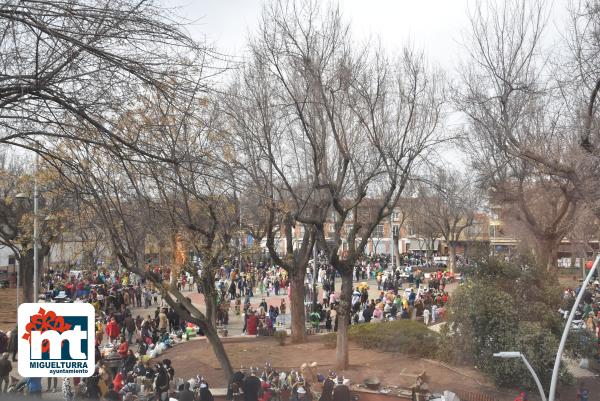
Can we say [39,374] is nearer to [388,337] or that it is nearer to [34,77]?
[34,77]

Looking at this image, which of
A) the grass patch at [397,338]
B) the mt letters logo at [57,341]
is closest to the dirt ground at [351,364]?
the grass patch at [397,338]

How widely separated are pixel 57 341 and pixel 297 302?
13099mm

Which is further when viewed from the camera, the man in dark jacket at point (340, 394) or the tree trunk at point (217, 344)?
the tree trunk at point (217, 344)

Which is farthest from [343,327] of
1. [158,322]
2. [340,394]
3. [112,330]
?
[158,322]

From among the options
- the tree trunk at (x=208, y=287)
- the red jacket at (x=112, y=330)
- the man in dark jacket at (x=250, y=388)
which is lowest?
the man in dark jacket at (x=250, y=388)

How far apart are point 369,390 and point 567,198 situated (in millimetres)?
9663

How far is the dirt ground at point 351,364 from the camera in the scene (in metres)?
15.0

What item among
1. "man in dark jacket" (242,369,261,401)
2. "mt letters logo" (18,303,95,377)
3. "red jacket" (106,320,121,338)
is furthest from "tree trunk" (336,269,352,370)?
"mt letters logo" (18,303,95,377)

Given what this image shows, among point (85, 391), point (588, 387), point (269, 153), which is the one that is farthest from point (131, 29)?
point (588, 387)

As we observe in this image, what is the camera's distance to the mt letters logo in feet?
19.5

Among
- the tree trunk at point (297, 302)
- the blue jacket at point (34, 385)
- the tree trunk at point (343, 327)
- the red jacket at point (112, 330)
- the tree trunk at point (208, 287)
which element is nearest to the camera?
the blue jacket at point (34, 385)

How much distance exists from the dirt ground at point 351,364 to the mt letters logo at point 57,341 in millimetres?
9081

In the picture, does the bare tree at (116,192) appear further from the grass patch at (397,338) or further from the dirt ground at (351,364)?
the grass patch at (397,338)

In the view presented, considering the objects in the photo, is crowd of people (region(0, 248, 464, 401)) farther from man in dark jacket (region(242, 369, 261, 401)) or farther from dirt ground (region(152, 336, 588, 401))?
dirt ground (region(152, 336, 588, 401))
